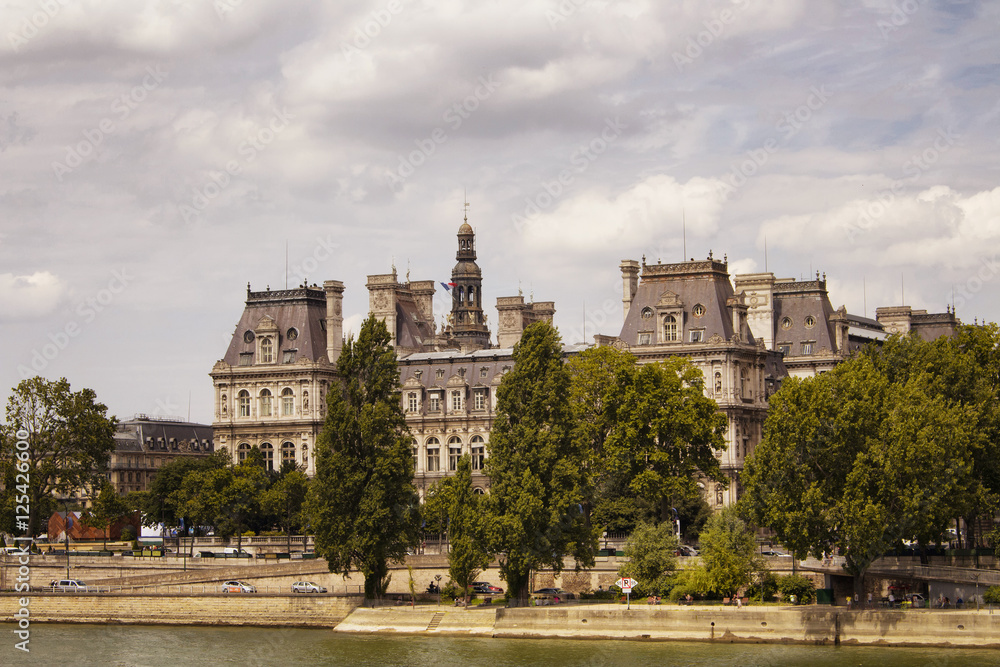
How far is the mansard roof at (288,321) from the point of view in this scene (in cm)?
13925

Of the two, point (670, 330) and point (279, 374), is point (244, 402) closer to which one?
point (279, 374)

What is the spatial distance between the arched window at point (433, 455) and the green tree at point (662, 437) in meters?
34.7

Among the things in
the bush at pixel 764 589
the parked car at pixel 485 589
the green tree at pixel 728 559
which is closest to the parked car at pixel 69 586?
the parked car at pixel 485 589

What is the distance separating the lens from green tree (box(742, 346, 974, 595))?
274 feet

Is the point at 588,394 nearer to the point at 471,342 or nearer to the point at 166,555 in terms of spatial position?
the point at 166,555

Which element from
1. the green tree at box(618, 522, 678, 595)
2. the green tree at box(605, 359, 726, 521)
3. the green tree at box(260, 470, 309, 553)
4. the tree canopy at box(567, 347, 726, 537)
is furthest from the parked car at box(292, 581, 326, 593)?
the green tree at box(260, 470, 309, 553)

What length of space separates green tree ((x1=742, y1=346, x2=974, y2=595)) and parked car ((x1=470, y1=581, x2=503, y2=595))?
1664 centimetres

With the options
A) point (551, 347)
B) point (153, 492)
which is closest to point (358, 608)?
point (551, 347)

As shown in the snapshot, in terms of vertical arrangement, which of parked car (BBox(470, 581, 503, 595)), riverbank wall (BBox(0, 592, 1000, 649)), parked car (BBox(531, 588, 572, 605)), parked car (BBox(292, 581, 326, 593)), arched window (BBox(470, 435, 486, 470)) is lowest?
riverbank wall (BBox(0, 592, 1000, 649))

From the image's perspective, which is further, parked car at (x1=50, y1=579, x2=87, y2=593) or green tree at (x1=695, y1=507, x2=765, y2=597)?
parked car at (x1=50, y1=579, x2=87, y2=593)

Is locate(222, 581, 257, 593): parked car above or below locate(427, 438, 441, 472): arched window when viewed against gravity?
below

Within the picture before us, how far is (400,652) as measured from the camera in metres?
84.9

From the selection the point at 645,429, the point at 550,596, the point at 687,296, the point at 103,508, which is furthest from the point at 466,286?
the point at 550,596

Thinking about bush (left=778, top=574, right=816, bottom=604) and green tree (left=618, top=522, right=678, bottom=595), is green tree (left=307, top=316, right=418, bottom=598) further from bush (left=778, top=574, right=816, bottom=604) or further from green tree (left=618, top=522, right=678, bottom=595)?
bush (left=778, top=574, right=816, bottom=604)
